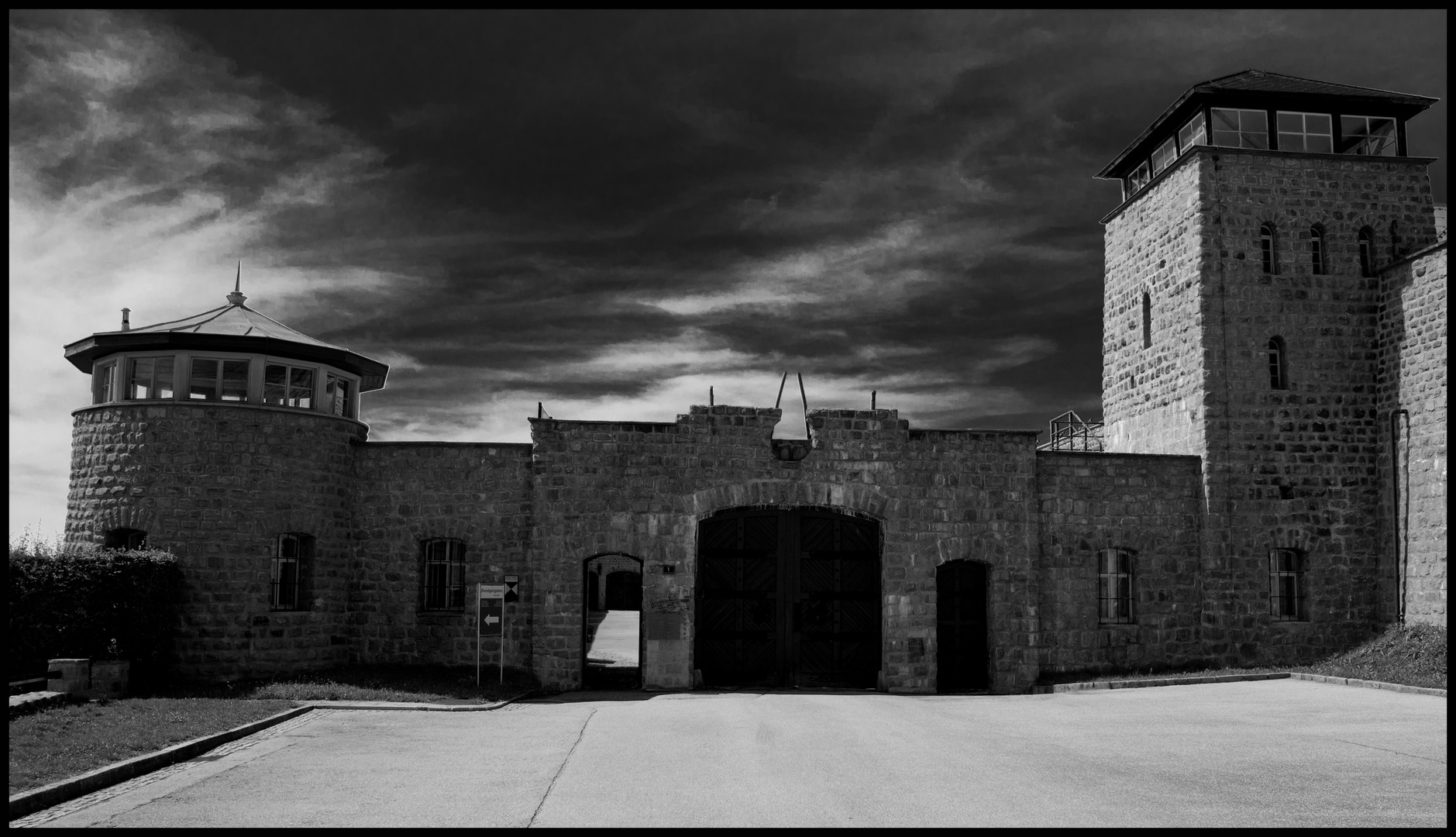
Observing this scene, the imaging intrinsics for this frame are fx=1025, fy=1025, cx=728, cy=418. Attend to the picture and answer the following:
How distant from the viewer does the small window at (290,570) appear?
18.2m

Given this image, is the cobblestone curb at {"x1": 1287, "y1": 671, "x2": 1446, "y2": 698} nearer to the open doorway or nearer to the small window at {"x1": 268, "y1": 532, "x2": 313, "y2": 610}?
the open doorway

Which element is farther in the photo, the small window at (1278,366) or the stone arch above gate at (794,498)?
the small window at (1278,366)

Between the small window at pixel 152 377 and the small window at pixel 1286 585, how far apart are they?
21068 mm

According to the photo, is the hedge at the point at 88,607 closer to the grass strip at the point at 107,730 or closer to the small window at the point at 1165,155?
the grass strip at the point at 107,730

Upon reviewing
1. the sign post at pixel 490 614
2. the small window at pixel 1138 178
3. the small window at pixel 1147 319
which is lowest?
the sign post at pixel 490 614

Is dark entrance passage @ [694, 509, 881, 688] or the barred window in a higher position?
the barred window

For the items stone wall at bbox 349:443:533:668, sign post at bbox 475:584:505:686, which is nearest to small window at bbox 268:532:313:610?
stone wall at bbox 349:443:533:668

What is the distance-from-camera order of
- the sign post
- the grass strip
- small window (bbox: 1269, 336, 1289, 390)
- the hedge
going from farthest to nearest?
small window (bbox: 1269, 336, 1289, 390)
the sign post
the hedge
the grass strip

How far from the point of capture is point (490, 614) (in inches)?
701

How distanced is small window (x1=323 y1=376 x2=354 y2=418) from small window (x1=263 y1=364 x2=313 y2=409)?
0.29 meters

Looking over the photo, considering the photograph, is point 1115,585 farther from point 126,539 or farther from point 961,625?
point 126,539

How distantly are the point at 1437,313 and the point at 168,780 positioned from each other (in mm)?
21634

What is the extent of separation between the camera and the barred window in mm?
17547

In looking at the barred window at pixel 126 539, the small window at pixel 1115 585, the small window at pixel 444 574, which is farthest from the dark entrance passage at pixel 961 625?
the barred window at pixel 126 539
